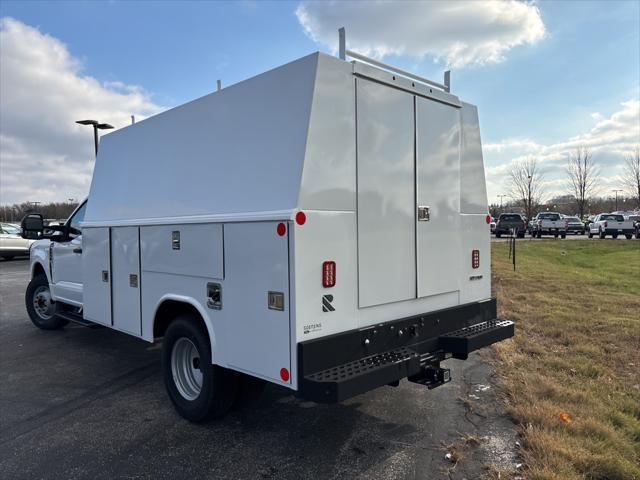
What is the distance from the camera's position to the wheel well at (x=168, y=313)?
14.2 feet

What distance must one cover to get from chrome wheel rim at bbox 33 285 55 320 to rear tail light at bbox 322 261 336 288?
6.13 m

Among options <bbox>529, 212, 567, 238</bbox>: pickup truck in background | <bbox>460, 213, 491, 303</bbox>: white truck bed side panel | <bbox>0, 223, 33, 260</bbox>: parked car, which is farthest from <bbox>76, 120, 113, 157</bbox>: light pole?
<bbox>529, 212, 567, 238</bbox>: pickup truck in background

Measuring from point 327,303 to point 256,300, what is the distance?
1.68 ft

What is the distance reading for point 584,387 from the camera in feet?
15.8

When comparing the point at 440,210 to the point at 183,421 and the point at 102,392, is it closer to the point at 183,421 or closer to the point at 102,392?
the point at 183,421

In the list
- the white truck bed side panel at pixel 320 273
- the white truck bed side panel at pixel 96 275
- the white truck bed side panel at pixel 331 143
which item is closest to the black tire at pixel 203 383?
the white truck bed side panel at pixel 320 273

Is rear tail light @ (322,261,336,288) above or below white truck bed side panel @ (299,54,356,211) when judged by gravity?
below

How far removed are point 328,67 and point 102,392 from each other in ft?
13.4

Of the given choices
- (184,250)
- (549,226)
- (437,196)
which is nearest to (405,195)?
(437,196)

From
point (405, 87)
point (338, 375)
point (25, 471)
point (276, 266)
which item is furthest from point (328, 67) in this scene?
point (25, 471)

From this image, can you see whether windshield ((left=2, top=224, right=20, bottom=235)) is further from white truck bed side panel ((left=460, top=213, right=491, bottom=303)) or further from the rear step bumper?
the rear step bumper

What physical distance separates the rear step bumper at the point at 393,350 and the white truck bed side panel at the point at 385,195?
0.99 ft

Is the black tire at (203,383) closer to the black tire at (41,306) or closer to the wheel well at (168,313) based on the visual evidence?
the wheel well at (168,313)

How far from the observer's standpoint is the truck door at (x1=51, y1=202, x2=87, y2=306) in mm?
6518
